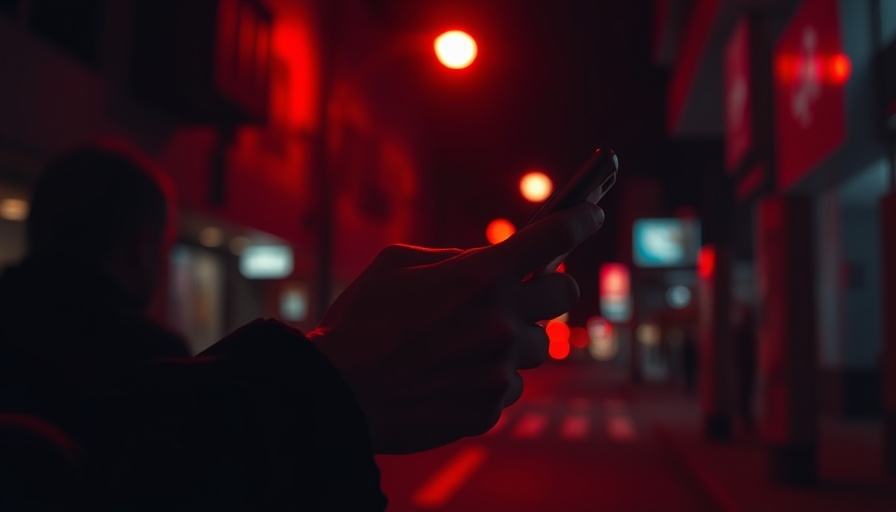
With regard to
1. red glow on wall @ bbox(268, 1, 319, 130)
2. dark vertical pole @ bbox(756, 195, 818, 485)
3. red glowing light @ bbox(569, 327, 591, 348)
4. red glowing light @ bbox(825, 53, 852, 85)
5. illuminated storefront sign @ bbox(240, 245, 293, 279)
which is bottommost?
red glowing light @ bbox(569, 327, 591, 348)

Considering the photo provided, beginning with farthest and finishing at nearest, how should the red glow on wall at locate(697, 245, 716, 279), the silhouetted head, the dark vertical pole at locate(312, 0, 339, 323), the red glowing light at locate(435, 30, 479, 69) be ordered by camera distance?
1. the red glow on wall at locate(697, 245, 716, 279)
2. the dark vertical pole at locate(312, 0, 339, 323)
3. the red glowing light at locate(435, 30, 479, 69)
4. the silhouetted head

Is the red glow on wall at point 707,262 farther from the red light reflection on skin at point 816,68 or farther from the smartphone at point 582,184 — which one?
the smartphone at point 582,184

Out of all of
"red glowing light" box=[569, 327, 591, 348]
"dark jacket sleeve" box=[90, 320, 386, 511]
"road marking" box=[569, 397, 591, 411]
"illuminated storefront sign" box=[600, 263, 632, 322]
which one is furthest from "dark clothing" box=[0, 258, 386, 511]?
"red glowing light" box=[569, 327, 591, 348]

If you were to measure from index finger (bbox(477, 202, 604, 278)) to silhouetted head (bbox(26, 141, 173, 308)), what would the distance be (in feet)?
2.87

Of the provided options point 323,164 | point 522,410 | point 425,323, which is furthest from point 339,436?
point 522,410

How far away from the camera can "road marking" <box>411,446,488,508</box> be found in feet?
27.8

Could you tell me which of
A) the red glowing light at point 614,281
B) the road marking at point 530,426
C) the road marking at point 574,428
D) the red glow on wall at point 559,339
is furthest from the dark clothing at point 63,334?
the red glow on wall at point 559,339

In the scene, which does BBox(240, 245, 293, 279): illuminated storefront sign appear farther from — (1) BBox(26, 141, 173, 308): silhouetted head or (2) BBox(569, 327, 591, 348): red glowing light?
(2) BBox(569, 327, 591, 348): red glowing light

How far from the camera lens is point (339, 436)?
71cm

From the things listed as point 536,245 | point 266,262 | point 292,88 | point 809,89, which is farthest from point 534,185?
point 536,245

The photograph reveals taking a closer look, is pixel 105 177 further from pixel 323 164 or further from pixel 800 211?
pixel 800 211

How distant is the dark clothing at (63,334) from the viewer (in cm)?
117

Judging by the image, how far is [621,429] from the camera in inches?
669

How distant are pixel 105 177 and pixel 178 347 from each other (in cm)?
32
